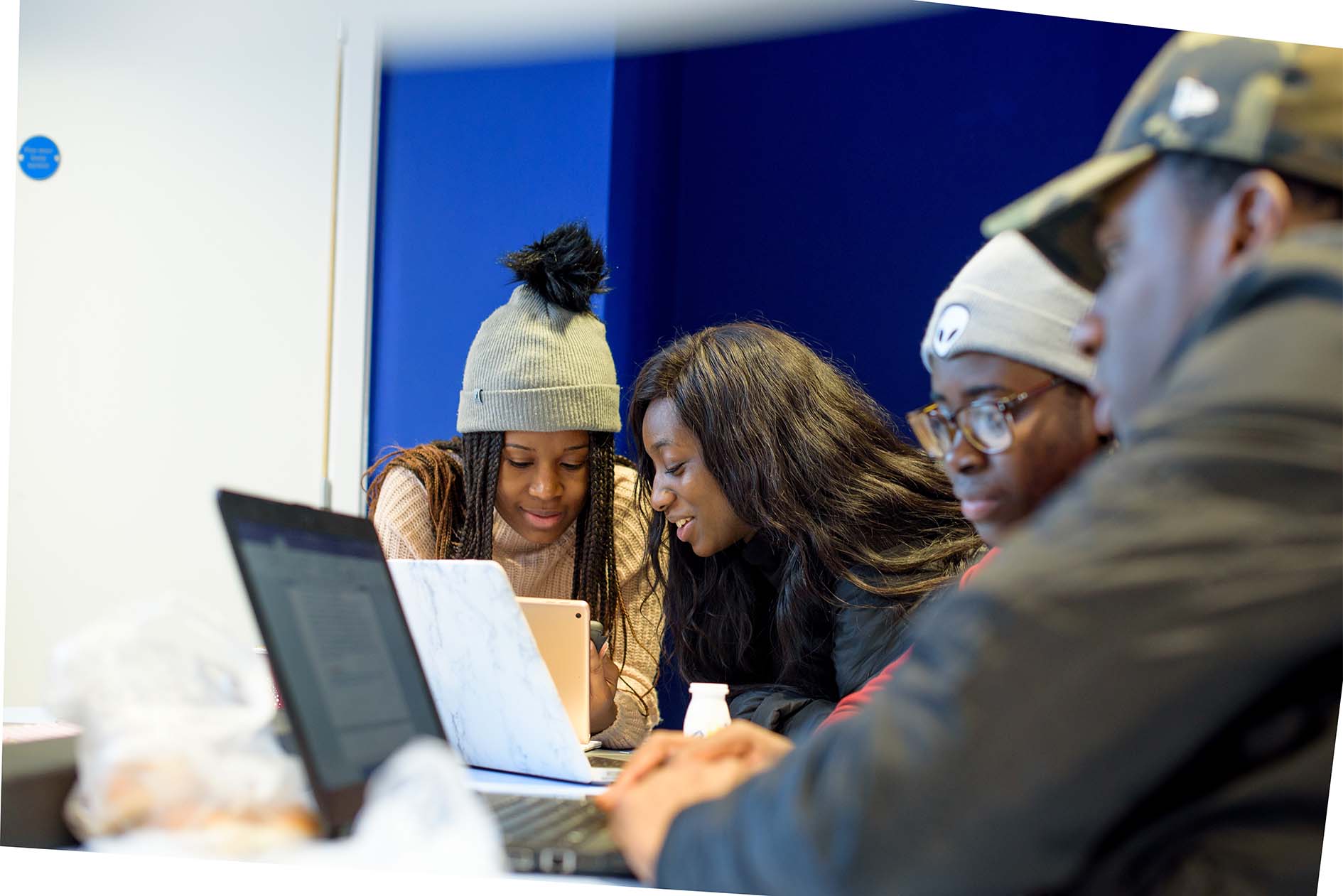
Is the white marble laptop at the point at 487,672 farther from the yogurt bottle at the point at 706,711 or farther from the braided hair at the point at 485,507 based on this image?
the braided hair at the point at 485,507

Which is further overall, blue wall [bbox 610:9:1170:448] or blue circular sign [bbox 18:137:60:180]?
blue wall [bbox 610:9:1170:448]

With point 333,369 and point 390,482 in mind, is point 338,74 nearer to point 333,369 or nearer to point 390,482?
point 333,369

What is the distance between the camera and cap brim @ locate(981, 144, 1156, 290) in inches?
29.3

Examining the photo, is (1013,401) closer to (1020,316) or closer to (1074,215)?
(1020,316)

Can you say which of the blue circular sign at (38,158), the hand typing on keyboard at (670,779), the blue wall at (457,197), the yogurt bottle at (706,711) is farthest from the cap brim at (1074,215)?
the blue wall at (457,197)

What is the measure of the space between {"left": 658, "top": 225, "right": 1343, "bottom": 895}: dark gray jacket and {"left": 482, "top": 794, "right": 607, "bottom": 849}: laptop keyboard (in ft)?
1.18

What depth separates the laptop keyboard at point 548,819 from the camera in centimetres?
95

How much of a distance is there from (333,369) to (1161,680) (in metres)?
2.58

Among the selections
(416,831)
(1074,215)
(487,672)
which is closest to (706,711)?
(487,672)

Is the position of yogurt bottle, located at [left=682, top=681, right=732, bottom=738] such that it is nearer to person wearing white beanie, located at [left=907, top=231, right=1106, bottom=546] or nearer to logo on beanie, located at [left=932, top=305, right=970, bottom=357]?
person wearing white beanie, located at [left=907, top=231, right=1106, bottom=546]

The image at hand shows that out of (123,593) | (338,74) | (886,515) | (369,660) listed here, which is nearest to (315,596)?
(369,660)

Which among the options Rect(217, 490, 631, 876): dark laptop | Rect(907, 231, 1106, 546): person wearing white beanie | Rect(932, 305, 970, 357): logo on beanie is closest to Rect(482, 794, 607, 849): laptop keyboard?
Rect(217, 490, 631, 876): dark laptop

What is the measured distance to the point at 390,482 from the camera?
265 centimetres

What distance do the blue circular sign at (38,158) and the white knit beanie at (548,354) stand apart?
0.89m
